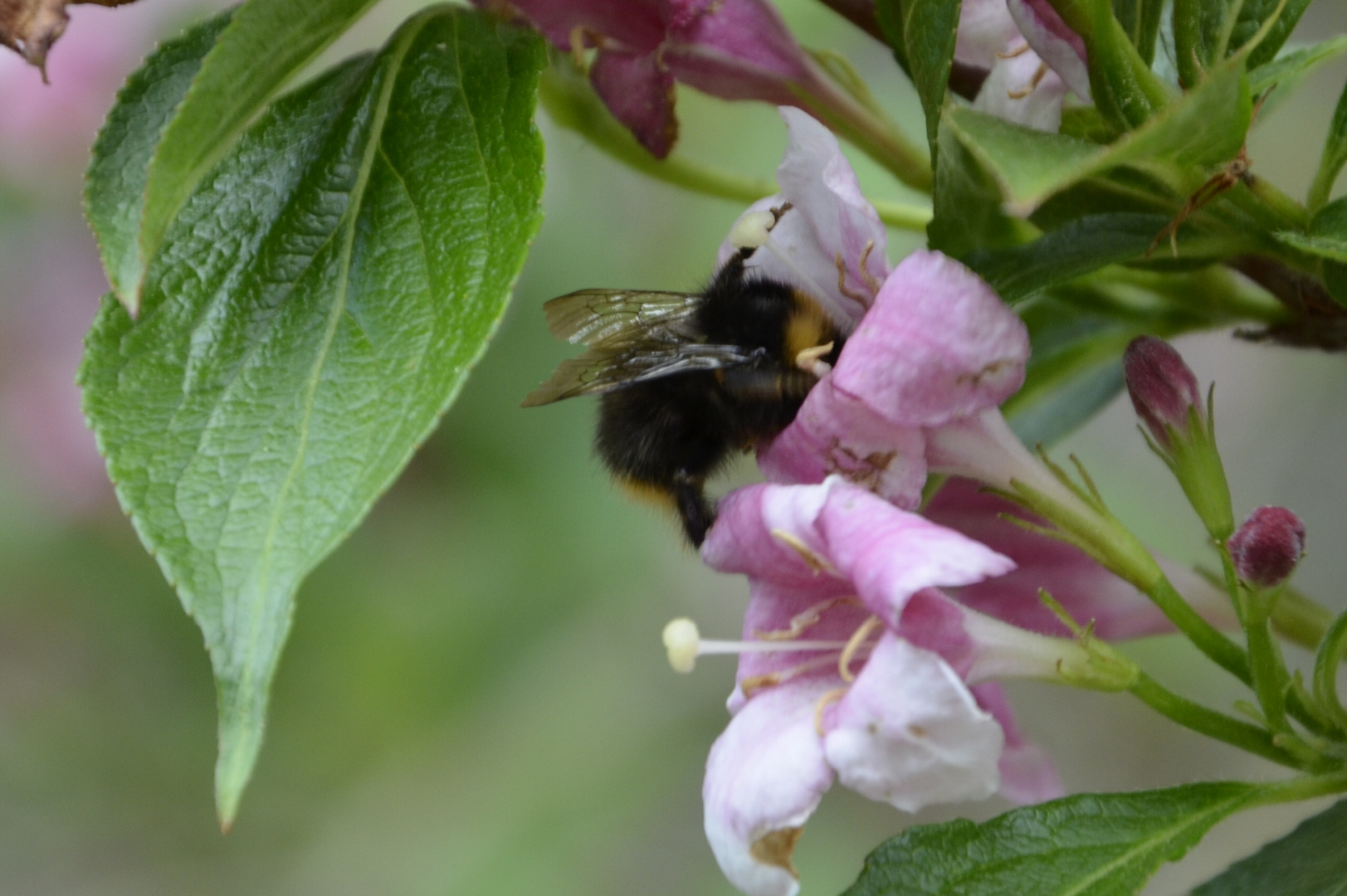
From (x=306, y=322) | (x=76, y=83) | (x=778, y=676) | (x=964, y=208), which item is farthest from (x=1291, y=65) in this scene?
(x=76, y=83)

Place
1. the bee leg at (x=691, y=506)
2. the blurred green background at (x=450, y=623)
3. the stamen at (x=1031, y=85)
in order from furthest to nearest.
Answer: the blurred green background at (x=450, y=623) → the bee leg at (x=691, y=506) → the stamen at (x=1031, y=85)

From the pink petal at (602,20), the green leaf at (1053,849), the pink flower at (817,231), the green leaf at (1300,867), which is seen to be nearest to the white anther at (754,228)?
the pink flower at (817,231)

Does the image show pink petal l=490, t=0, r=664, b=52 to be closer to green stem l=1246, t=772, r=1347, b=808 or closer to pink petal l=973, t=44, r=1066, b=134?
pink petal l=973, t=44, r=1066, b=134

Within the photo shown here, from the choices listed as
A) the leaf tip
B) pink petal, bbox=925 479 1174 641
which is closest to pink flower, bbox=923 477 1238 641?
pink petal, bbox=925 479 1174 641

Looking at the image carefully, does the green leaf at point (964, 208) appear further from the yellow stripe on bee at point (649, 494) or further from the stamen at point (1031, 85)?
the yellow stripe on bee at point (649, 494)

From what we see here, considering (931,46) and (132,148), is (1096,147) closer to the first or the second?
(931,46)

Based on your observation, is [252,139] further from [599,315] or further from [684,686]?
[684,686]
